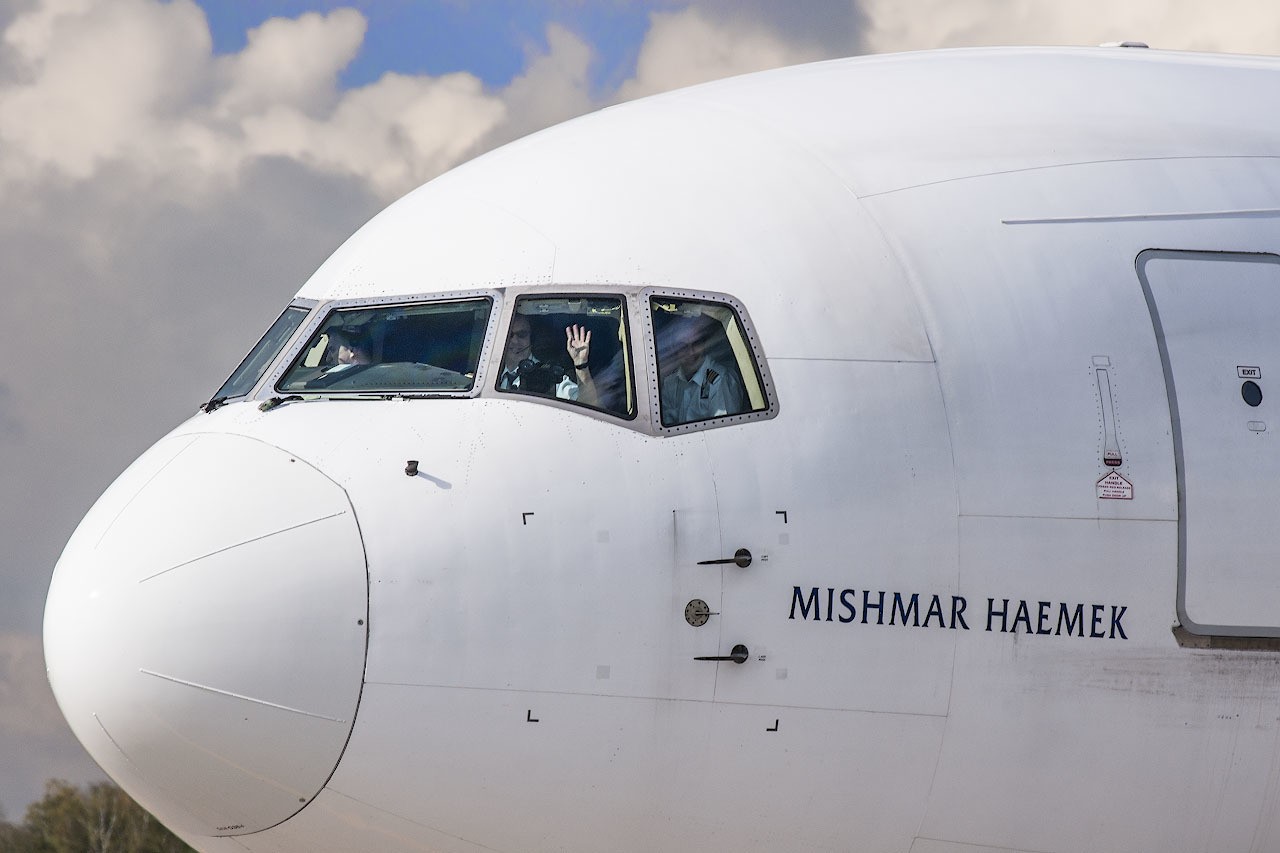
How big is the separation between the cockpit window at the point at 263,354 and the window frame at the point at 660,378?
2.20 m

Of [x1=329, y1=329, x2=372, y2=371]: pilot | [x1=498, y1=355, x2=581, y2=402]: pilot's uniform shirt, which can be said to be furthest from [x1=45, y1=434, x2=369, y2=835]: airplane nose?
[x1=498, y1=355, x2=581, y2=402]: pilot's uniform shirt

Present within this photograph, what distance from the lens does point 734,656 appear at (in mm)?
8867

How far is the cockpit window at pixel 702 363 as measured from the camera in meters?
9.24

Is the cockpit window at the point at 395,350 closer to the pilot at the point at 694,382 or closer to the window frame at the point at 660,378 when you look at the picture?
the window frame at the point at 660,378

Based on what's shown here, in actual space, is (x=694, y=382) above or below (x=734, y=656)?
above

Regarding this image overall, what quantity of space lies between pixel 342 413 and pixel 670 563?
2055 millimetres

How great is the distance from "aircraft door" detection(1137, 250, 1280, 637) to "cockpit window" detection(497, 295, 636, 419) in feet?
10.4

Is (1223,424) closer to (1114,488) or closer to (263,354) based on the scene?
(1114,488)

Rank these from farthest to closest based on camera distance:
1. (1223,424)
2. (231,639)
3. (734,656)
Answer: (1223,424) → (734,656) → (231,639)

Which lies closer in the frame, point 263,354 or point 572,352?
point 572,352

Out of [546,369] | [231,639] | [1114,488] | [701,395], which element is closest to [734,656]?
[701,395]

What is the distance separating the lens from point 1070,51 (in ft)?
37.8

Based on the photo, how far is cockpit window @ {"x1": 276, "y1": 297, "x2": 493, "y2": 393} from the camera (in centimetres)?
952

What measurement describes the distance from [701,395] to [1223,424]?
3.08 m
